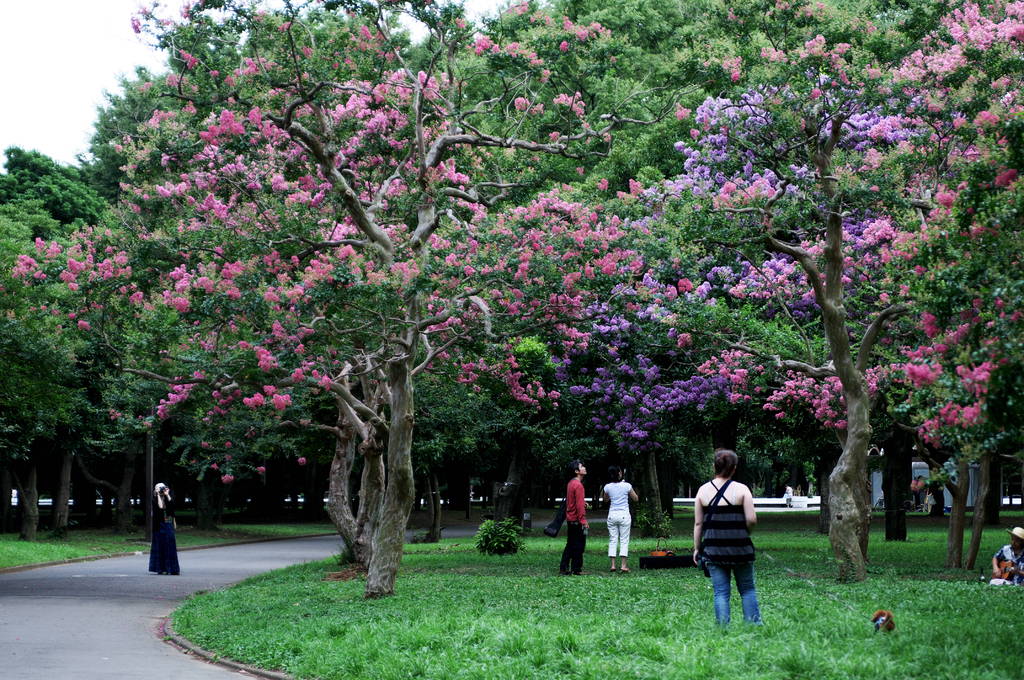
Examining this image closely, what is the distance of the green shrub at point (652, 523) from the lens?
30755 mm

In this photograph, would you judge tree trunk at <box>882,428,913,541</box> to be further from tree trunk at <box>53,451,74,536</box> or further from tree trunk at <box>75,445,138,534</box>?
tree trunk at <box>53,451,74,536</box>

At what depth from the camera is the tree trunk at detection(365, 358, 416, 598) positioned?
1423 cm

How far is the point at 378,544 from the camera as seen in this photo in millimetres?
14297

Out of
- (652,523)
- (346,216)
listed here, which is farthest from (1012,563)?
(652,523)

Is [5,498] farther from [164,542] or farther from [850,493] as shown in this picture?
[850,493]

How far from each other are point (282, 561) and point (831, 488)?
14.9 m

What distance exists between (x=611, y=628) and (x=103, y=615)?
8.10 meters

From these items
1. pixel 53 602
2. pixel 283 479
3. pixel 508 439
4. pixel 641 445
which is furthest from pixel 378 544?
pixel 283 479

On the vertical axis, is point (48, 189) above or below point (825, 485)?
above

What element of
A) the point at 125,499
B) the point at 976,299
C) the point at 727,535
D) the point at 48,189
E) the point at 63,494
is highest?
the point at 48,189

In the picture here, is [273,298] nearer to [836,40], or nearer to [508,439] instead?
[836,40]

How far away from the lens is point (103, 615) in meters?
14.7

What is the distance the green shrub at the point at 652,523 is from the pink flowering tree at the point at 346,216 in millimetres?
13283

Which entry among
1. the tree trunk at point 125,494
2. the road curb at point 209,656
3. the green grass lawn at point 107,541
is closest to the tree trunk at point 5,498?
the tree trunk at point 125,494
